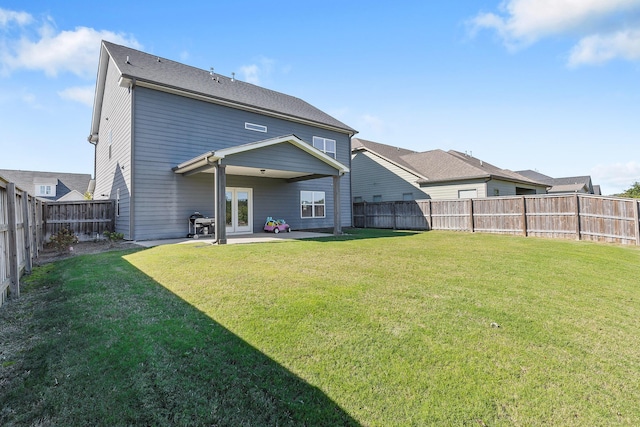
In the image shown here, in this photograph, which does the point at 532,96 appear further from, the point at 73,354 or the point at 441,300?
the point at 73,354

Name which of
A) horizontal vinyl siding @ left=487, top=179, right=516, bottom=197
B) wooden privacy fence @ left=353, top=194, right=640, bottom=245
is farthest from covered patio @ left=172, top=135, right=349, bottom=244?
horizontal vinyl siding @ left=487, top=179, right=516, bottom=197

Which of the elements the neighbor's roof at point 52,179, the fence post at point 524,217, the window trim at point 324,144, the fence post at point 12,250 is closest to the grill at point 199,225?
the fence post at point 12,250

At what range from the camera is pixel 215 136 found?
12.8 metres

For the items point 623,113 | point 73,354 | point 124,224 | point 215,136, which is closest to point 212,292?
point 73,354

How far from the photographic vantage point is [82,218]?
1187cm

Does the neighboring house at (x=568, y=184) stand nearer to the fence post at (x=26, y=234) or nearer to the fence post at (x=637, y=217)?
the fence post at (x=637, y=217)

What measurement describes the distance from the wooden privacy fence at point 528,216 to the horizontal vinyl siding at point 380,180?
3.66 m

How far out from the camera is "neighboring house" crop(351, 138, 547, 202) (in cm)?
1845

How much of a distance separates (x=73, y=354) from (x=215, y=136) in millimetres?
11298

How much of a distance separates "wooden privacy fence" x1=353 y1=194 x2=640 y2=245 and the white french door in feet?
26.8

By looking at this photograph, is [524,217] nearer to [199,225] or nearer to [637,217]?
[637,217]

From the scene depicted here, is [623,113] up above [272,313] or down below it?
above

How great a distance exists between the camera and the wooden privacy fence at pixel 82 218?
11.3 meters

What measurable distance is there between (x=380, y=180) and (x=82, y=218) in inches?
693
